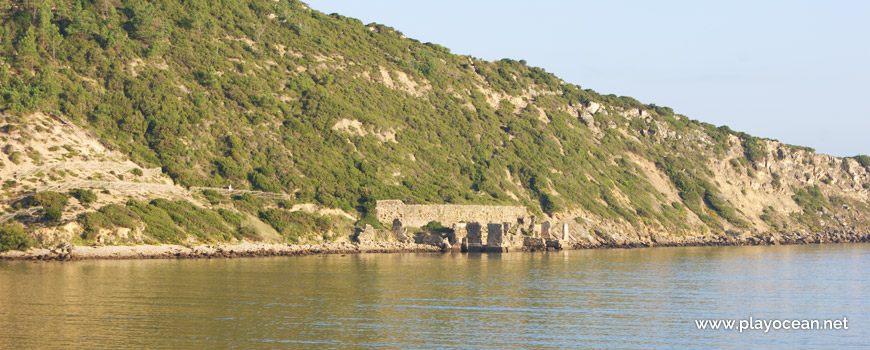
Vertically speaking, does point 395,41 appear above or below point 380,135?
above

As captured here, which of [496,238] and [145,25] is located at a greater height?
[145,25]

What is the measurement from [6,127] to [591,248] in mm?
55081

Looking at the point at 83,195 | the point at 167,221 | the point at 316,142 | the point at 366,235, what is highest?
the point at 316,142

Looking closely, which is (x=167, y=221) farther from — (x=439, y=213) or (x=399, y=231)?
(x=439, y=213)

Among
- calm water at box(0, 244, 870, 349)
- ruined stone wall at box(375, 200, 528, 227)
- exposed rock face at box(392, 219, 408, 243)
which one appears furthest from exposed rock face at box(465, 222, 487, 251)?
calm water at box(0, 244, 870, 349)

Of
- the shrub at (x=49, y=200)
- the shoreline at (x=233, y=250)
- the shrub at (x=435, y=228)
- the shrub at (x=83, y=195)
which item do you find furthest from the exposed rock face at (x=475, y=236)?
the shrub at (x=49, y=200)

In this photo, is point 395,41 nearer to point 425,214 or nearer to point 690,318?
point 425,214

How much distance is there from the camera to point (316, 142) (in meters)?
86.0

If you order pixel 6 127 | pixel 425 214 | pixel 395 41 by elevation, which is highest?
pixel 395 41

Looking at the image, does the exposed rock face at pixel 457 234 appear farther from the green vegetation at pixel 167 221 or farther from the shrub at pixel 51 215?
the shrub at pixel 51 215

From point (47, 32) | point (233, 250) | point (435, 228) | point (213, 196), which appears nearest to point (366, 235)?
point (435, 228)

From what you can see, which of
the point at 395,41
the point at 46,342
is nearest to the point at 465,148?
the point at 395,41

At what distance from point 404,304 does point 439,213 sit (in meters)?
45.5

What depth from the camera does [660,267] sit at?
57.6 m
